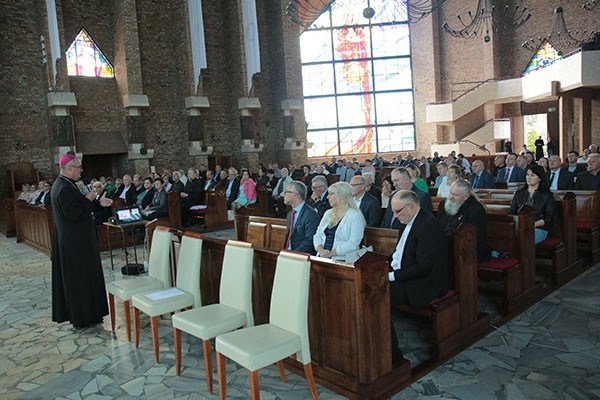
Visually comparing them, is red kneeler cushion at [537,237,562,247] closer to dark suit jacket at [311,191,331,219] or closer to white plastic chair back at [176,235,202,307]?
dark suit jacket at [311,191,331,219]

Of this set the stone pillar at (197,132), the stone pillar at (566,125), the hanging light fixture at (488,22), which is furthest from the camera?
the stone pillar at (197,132)

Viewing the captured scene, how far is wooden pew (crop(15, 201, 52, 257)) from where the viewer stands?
28.2 feet

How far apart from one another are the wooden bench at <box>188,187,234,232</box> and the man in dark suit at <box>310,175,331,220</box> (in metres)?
5.19

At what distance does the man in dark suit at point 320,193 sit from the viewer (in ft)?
17.3

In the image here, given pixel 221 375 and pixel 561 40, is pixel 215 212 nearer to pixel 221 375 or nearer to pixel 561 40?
pixel 221 375

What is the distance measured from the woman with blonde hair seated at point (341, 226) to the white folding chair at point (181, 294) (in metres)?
1.05

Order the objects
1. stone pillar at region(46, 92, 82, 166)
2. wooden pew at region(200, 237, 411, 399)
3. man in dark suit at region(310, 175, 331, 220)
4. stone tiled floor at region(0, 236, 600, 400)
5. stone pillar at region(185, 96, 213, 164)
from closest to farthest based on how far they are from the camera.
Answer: wooden pew at region(200, 237, 411, 399) → stone tiled floor at region(0, 236, 600, 400) → man in dark suit at region(310, 175, 331, 220) → stone pillar at region(46, 92, 82, 166) → stone pillar at region(185, 96, 213, 164)

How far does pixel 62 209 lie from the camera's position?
443cm

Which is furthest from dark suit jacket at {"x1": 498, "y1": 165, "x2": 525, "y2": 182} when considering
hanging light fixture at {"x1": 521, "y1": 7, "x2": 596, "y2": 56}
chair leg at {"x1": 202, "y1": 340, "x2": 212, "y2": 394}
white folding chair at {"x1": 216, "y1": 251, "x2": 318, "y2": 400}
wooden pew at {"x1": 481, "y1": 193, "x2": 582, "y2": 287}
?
hanging light fixture at {"x1": 521, "y1": 7, "x2": 596, "y2": 56}

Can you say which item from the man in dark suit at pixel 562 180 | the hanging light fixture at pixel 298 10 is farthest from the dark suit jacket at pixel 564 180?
the hanging light fixture at pixel 298 10

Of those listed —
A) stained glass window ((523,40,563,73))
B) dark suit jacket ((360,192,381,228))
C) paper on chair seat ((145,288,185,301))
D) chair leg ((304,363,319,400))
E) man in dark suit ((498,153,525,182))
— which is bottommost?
chair leg ((304,363,319,400))

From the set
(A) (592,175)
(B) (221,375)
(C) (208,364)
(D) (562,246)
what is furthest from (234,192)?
(B) (221,375)

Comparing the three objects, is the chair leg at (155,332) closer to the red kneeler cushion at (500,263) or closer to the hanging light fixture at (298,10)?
the red kneeler cushion at (500,263)

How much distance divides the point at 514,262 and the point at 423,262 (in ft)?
5.11
